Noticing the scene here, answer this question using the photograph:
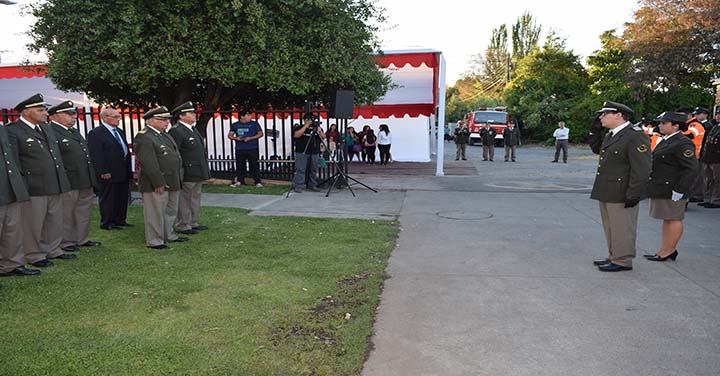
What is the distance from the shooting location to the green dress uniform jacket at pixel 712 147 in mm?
9953

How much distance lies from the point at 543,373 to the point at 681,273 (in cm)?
330

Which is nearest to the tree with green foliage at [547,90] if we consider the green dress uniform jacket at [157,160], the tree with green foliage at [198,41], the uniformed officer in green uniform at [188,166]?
the tree with green foliage at [198,41]

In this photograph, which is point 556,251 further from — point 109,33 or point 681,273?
point 109,33

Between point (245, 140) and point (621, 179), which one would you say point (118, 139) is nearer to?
point (245, 140)

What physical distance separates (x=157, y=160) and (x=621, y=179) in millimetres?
→ 5467

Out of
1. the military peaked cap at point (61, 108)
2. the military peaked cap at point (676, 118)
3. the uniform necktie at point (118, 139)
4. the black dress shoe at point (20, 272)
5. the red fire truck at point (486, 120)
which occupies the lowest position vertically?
the black dress shoe at point (20, 272)

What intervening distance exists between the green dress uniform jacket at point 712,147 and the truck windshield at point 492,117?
905 inches

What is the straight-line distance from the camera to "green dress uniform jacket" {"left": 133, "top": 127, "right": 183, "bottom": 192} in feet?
21.2

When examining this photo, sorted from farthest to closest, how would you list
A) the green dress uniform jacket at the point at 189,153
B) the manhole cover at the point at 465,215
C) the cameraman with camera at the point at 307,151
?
the cameraman with camera at the point at 307,151
the manhole cover at the point at 465,215
the green dress uniform jacket at the point at 189,153

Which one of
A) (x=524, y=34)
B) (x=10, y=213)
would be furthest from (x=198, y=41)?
(x=524, y=34)

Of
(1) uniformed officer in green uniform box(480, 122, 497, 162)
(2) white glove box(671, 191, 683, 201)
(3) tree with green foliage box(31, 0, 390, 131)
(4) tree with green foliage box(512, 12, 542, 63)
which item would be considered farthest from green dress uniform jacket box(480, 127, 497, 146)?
(4) tree with green foliage box(512, 12, 542, 63)

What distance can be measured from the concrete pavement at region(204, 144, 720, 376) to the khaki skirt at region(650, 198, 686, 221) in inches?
22.4

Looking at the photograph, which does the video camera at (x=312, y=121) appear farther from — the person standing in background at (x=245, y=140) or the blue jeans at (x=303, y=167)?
the person standing in background at (x=245, y=140)

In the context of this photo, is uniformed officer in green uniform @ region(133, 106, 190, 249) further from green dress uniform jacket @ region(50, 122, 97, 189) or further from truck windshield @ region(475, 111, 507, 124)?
truck windshield @ region(475, 111, 507, 124)
